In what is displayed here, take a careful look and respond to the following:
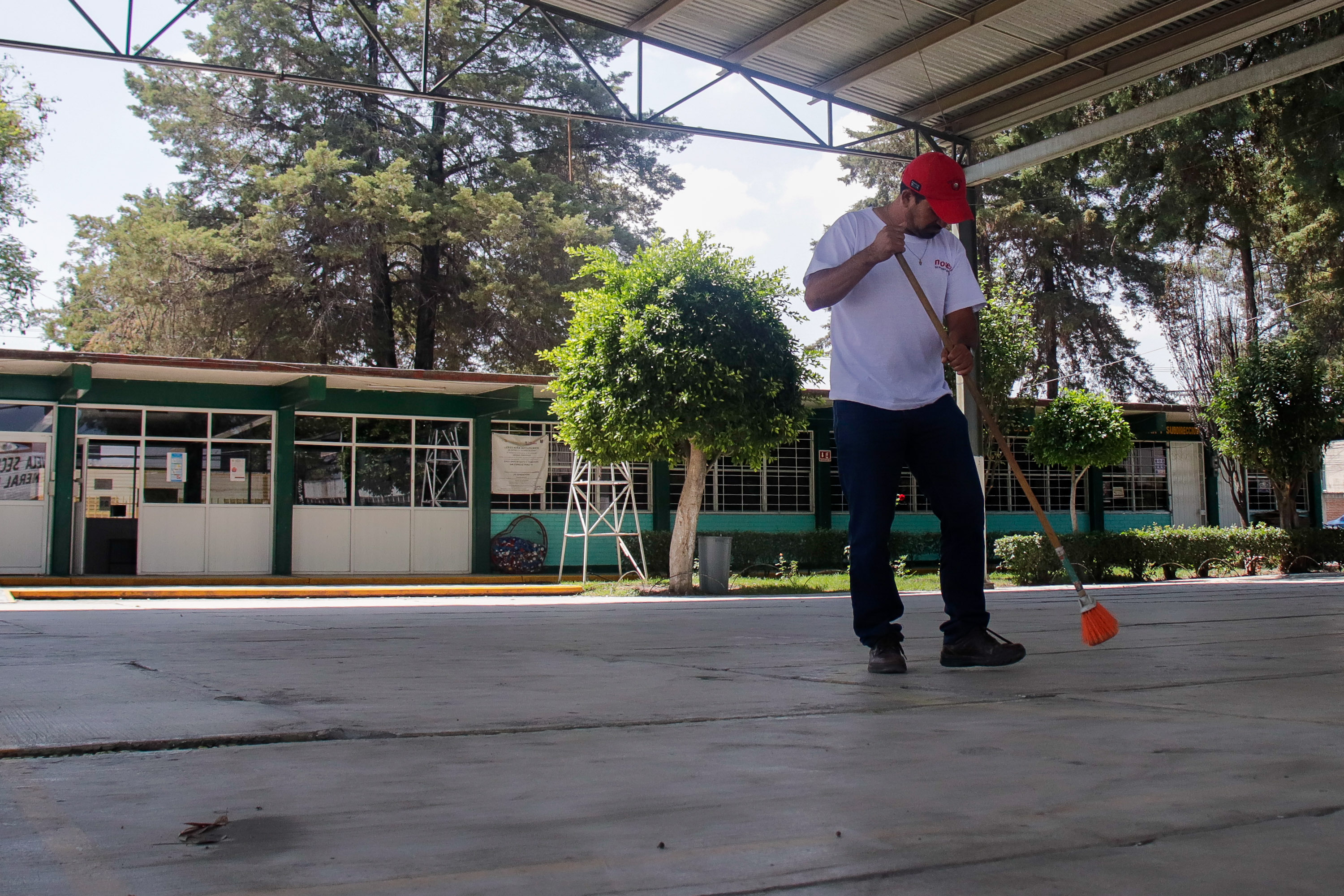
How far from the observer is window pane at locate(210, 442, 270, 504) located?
56.1ft

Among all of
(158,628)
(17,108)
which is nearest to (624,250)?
(17,108)

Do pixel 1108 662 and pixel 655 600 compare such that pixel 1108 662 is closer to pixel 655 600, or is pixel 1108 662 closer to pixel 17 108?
pixel 655 600

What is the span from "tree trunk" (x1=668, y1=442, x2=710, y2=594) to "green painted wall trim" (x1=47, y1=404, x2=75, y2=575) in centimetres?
850

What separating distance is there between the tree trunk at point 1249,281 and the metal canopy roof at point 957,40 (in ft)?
37.6

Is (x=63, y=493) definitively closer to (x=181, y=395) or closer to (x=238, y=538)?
(x=181, y=395)

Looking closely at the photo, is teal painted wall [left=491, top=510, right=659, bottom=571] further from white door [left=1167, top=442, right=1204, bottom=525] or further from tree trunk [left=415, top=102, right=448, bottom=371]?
white door [left=1167, top=442, right=1204, bottom=525]

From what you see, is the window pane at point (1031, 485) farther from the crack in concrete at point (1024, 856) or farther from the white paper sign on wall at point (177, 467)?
the crack in concrete at point (1024, 856)

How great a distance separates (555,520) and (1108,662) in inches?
634

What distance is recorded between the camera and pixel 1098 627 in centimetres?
386

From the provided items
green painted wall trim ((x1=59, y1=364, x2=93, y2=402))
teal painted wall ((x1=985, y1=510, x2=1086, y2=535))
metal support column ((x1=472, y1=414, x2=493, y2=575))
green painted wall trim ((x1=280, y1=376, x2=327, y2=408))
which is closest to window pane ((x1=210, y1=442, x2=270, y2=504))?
green painted wall trim ((x1=280, y1=376, x2=327, y2=408))

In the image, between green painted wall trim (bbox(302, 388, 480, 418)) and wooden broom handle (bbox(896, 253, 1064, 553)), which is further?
green painted wall trim (bbox(302, 388, 480, 418))

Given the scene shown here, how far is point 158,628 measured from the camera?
5.80 m

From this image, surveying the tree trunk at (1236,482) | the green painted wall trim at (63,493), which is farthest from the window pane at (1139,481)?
the green painted wall trim at (63,493)

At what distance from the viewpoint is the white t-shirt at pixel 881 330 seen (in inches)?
151
